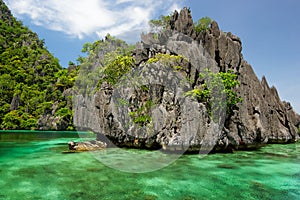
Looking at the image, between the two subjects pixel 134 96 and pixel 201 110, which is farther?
pixel 134 96

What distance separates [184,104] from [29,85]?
4497 centimetres

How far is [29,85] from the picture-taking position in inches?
1870

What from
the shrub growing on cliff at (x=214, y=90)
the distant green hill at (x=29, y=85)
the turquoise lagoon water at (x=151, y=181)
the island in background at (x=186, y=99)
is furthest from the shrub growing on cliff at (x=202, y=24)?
the distant green hill at (x=29, y=85)

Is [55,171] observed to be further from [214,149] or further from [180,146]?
[214,149]

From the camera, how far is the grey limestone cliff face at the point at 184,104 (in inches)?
485

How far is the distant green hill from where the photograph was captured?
38.4 metres

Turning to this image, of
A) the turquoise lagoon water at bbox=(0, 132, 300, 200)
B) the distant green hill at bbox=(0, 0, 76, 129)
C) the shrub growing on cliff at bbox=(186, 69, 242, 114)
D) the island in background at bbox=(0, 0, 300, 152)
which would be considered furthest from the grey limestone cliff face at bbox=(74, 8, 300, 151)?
the distant green hill at bbox=(0, 0, 76, 129)

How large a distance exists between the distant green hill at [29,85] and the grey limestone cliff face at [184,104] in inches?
978

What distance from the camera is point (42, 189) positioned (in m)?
5.88

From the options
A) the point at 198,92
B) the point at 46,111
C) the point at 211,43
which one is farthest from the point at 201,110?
the point at 46,111

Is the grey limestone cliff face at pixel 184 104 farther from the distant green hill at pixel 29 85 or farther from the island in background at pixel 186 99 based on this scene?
the distant green hill at pixel 29 85

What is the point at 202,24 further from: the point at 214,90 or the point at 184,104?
the point at 184,104

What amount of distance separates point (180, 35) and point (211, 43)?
274 centimetres

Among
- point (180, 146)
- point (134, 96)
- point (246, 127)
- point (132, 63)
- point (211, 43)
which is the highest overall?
point (211, 43)
